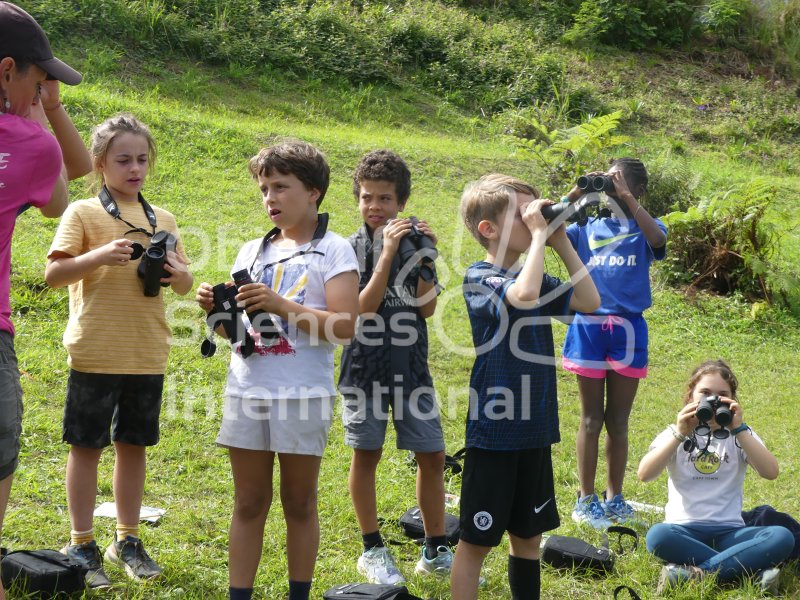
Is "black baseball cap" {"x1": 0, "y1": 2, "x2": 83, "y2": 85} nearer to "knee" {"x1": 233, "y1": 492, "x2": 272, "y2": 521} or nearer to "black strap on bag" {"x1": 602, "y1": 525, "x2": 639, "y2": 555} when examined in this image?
"knee" {"x1": 233, "y1": 492, "x2": 272, "y2": 521}

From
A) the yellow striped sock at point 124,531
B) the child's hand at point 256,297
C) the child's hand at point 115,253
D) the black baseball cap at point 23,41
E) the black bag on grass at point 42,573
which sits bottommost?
the black bag on grass at point 42,573

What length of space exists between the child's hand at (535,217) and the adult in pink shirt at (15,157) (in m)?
1.61

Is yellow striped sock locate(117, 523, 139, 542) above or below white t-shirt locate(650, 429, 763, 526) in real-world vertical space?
below

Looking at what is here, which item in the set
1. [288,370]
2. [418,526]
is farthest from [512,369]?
[418,526]

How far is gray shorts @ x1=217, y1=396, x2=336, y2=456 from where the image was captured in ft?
10.8

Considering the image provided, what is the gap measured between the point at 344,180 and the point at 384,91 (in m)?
4.74

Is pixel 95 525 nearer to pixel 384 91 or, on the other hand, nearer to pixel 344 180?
pixel 344 180

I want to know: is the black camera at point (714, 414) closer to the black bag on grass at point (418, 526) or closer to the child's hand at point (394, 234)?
the black bag on grass at point (418, 526)

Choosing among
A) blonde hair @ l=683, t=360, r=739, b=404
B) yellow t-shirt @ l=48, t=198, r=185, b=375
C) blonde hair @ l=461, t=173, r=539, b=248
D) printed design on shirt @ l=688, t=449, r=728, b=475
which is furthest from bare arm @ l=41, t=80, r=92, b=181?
printed design on shirt @ l=688, t=449, r=728, b=475

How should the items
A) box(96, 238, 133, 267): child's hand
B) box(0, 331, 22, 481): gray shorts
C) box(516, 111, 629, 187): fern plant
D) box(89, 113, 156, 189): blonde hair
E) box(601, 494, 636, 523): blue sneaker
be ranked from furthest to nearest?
box(516, 111, 629, 187): fern plant < box(601, 494, 636, 523): blue sneaker < box(89, 113, 156, 189): blonde hair < box(96, 238, 133, 267): child's hand < box(0, 331, 22, 481): gray shorts

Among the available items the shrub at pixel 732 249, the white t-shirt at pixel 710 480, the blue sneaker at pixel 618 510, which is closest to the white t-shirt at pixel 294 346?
the white t-shirt at pixel 710 480

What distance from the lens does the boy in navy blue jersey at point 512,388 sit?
11.2 feet

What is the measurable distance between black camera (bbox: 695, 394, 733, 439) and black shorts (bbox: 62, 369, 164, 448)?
7.49ft

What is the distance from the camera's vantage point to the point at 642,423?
21.4ft
